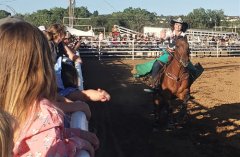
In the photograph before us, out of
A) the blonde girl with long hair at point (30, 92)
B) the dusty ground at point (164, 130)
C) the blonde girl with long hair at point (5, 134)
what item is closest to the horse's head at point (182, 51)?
the dusty ground at point (164, 130)

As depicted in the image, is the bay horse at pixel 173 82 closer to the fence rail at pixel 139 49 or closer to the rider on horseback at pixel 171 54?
the rider on horseback at pixel 171 54

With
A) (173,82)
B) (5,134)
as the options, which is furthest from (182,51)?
(5,134)

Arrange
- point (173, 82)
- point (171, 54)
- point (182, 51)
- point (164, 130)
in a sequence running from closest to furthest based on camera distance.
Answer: point (182, 51)
point (164, 130)
point (173, 82)
point (171, 54)

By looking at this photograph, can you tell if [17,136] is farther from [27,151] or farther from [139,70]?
[139,70]

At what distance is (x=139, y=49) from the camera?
33.1 metres

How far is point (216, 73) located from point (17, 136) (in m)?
20.3

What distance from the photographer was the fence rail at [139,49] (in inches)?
1228

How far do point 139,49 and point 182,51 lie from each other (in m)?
24.1

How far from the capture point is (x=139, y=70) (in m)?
11.3

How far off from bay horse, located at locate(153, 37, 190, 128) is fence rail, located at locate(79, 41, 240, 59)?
20.4 metres

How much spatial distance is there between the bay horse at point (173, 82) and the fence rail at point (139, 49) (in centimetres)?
2040

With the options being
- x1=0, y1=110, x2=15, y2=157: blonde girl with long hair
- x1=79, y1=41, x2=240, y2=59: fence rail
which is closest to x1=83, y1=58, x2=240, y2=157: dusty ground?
x1=0, y1=110, x2=15, y2=157: blonde girl with long hair

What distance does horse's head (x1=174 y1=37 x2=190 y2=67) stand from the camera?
9.02 metres

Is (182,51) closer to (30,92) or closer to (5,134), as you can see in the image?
(30,92)
